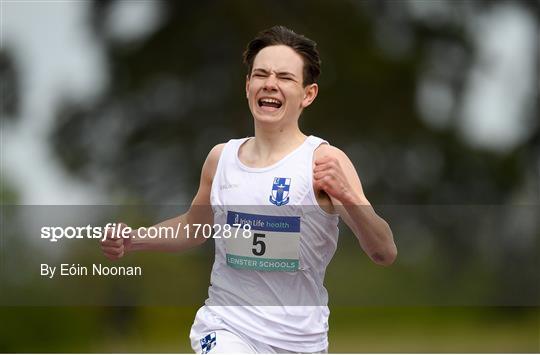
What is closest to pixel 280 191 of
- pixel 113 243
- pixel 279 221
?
pixel 279 221

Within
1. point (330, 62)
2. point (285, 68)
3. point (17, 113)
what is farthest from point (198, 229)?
point (330, 62)

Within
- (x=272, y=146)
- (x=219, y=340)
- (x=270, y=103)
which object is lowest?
(x=219, y=340)

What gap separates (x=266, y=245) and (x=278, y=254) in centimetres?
7

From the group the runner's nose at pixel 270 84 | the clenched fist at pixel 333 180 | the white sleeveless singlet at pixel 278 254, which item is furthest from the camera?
the runner's nose at pixel 270 84

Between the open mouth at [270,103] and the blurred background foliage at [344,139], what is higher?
the blurred background foliage at [344,139]

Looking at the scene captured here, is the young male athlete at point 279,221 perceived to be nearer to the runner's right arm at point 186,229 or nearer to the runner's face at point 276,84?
the runner's face at point 276,84

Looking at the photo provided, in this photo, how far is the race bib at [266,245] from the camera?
4.03 metres

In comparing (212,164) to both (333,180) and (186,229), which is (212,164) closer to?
(186,229)

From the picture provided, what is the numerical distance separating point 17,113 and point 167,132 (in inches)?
66.6

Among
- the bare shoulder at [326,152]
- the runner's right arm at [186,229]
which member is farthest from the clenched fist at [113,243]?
the bare shoulder at [326,152]

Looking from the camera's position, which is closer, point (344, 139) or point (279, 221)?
point (279, 221)

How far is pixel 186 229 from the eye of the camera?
4613mm

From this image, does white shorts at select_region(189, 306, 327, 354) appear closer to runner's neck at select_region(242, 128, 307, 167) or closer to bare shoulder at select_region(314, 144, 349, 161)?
runner's neck at select_region(242, 128, 307, 167)

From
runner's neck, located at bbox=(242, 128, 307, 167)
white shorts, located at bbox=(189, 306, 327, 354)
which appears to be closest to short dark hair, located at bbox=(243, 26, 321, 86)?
runner's neck, located at bbox=(242, 128, 307, 167)
